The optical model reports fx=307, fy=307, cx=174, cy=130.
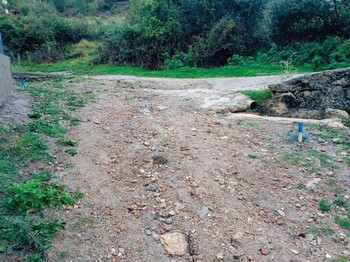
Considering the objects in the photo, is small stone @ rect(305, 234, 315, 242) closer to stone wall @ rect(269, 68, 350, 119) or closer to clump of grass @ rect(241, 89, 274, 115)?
clump of grass @ rect(241, 89, 274, 115)

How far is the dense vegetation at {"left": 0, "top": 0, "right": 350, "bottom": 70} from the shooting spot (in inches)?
435

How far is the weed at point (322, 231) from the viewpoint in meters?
2.85

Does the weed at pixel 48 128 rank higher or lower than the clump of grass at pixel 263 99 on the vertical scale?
higher

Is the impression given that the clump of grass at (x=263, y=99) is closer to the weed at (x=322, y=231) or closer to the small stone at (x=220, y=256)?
the weed at (x=322, y=231)

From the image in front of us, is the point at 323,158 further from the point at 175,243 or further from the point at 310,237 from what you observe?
the point at 175,243

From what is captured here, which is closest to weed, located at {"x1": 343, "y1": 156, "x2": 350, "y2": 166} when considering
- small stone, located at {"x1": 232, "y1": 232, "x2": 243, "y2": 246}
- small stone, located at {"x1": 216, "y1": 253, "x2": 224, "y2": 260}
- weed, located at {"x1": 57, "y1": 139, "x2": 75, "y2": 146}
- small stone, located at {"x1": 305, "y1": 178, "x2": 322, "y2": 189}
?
small stone, located at {"x1": 305, "y1": 178, "x2": 322, "y2": 189}

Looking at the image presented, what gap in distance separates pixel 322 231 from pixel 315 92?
442 cm

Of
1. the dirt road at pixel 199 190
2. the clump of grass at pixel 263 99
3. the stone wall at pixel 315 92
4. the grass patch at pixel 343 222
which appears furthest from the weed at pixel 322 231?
the stone wall at pixel 315 92

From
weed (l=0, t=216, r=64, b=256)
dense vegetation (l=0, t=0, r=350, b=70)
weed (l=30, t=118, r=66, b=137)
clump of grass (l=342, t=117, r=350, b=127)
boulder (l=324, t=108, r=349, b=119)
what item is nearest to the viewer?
weed (l=0, t=216, r=64, b=256)

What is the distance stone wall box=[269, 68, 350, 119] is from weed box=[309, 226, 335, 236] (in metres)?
3.90

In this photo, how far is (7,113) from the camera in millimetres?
4547

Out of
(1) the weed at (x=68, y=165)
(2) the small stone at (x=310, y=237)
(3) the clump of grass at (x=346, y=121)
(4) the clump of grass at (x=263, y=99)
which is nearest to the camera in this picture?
(2) the small stone at (x=310, y=237)

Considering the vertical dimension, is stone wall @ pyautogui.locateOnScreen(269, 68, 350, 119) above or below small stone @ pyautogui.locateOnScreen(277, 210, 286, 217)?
above

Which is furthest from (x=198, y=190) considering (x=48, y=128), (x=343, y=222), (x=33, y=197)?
(x=48, y=128)
